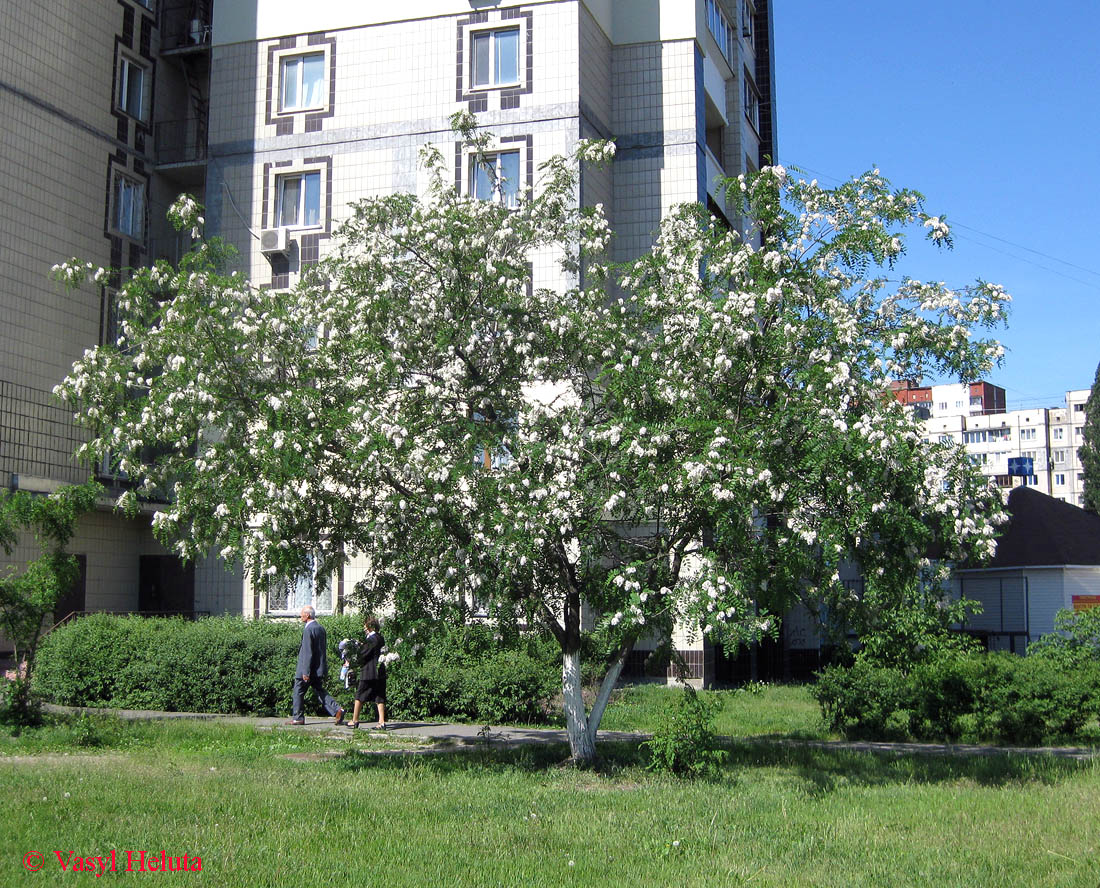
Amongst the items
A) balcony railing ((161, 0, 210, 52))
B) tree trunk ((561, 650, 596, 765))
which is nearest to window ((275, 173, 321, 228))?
balcony railing ((161, 0, 210, 52))

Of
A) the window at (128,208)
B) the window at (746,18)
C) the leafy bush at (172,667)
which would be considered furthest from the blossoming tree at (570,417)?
the window at (746,18)

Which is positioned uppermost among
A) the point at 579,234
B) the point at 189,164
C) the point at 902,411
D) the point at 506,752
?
the point at 189,164

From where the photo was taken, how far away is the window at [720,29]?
24.5 meters

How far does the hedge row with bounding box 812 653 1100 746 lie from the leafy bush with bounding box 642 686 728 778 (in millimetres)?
3577

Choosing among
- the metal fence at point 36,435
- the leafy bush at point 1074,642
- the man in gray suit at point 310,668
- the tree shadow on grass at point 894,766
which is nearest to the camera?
the tree shadow on grass at point 894,766

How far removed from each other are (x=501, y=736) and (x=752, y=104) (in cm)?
1968

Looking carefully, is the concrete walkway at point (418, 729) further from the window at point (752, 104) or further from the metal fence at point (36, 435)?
the window at point (752, 104)

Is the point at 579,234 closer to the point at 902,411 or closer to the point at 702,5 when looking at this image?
the point at 902,411

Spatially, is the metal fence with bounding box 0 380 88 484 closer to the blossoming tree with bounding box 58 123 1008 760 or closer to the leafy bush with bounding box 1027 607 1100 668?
the blossoming tree with bounding box 58 123 1008 760

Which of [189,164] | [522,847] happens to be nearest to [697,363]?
[522,847]

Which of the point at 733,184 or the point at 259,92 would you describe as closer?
the point at 733,184

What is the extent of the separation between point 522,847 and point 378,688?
24.5ft

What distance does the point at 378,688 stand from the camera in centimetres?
1515

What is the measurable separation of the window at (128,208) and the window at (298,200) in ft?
12.1
